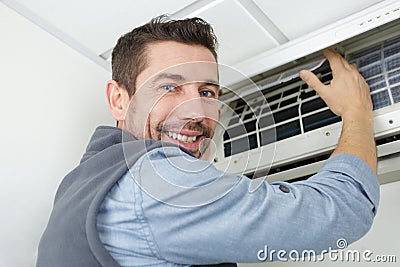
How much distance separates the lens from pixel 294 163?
1202 millimetres

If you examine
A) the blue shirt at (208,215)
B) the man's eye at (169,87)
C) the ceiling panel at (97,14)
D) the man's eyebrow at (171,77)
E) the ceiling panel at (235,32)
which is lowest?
the blue shirt at (208,215)

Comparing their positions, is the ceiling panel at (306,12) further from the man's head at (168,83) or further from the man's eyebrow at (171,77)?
the man's eyebrow at (171,77)

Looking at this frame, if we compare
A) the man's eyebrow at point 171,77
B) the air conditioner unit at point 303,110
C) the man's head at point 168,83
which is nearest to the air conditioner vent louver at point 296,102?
the air conditioner unit at point 303,110

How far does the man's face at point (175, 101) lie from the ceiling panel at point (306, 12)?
8.9 inches

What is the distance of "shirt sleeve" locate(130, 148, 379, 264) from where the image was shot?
764mm

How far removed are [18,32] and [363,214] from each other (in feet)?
2.75

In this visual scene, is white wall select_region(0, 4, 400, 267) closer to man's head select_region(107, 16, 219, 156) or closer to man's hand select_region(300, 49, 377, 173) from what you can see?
man's head select_region(107, 16, 219, 156)

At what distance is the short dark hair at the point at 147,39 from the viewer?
107 cm

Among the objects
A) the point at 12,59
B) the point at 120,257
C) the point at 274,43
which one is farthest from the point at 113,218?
the point at 274,43

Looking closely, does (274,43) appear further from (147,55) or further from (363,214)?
(363,214)

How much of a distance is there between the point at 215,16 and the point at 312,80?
26 centimetres

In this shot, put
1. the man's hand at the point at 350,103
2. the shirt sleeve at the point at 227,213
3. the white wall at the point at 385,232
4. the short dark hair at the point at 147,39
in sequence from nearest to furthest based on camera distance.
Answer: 1. the shirt sleeve at the point at 227,213
2. the man's hand at the point at 350,103
3. the short dark hair at the point at 147,39
4. the white wall at the point at 385,232

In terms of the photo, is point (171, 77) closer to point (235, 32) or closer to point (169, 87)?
point (169, 87)

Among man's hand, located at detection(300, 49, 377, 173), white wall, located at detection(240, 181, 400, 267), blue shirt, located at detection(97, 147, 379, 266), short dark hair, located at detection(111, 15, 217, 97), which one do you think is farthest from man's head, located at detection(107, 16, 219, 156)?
white wall, located at detection(240, 181, 400, 267)
